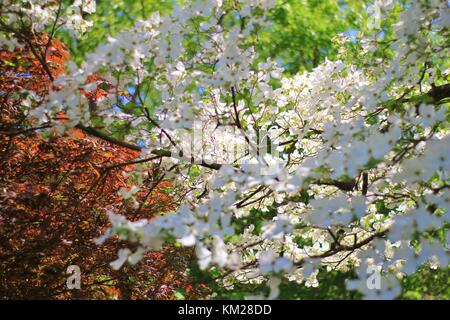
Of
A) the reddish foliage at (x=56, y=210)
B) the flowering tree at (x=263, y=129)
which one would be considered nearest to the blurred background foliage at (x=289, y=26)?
the flowering tree at (x=263, y=129)

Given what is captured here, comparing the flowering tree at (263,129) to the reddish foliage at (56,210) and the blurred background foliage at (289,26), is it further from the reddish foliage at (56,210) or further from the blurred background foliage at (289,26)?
the blurred background foliage at (289,26)

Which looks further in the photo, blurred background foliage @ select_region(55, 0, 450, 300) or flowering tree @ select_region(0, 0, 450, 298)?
blurred background foliage @ select_region(55, 0, 450, 300)

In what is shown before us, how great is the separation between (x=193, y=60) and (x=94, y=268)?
1.55 m

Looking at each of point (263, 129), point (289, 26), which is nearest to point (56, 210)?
point (263, 129)

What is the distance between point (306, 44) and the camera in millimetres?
10297

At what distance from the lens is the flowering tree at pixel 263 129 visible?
2045 mm

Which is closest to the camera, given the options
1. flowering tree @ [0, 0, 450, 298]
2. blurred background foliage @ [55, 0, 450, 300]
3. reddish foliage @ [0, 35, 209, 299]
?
flowering tree @ [0, 0, 450, 298]

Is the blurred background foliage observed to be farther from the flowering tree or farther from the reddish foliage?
the reddish foliage

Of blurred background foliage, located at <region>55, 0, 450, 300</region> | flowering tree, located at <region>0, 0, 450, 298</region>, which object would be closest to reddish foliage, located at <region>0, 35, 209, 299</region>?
flowering tree, located at <region>0, 0, 450, 298</region>

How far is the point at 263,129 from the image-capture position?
3.71m

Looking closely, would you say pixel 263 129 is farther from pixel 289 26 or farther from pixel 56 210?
pixel 289 26

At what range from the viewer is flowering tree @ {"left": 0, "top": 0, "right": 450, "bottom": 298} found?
2.04 meters

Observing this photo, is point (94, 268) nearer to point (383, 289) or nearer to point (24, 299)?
point (24, 299)
